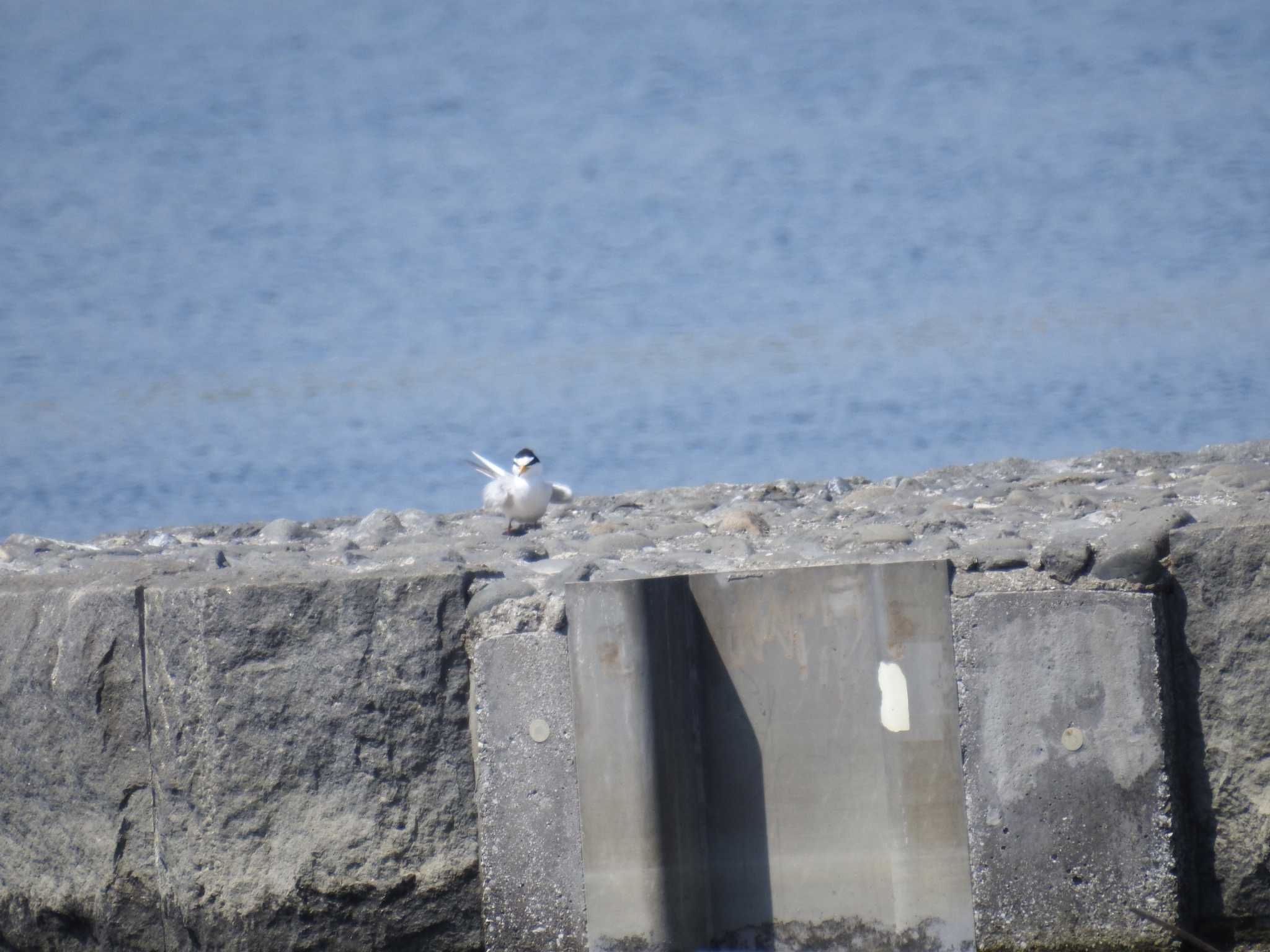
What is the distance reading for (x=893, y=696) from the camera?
3.98 m

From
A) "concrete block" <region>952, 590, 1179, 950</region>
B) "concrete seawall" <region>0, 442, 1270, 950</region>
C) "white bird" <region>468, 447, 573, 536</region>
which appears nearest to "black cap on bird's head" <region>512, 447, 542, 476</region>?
"white bird" <region>468, 447, 573, 536</region>

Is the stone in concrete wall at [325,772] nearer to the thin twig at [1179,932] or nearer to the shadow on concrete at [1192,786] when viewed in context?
the thin twig at [1179,932]

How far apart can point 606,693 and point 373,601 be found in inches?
32.5

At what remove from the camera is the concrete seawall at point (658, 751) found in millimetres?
3822

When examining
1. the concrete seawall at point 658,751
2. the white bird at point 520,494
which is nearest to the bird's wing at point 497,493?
the white bird at point 520,494

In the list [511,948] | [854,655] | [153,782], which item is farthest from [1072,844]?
[153,782]

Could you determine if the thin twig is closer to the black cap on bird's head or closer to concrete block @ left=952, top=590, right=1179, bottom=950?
concrete block @ left=952, top=590, right=1179, bottom=950

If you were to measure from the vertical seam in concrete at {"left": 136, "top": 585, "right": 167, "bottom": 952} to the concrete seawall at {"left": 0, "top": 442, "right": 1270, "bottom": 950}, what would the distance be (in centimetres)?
1

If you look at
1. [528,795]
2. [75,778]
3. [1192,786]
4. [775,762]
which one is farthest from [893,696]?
[75,778]

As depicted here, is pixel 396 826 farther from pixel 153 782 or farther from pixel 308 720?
pixel 153 782

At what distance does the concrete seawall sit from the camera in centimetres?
382

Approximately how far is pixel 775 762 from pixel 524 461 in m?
2.68

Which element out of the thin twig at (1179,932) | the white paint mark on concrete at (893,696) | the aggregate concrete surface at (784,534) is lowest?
the thin twig at (1179,932)

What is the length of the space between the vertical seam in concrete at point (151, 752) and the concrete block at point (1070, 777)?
2.57 metres
